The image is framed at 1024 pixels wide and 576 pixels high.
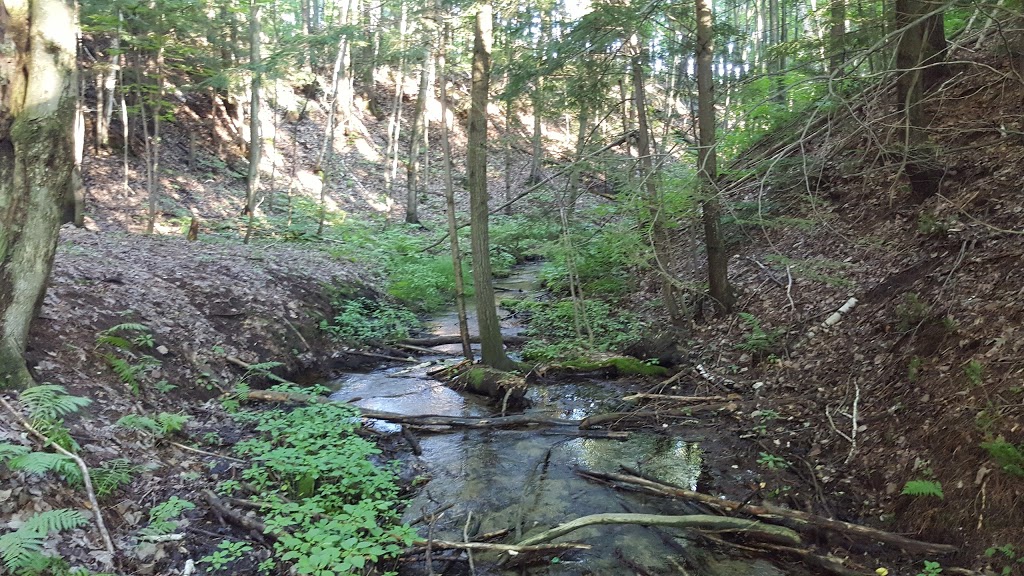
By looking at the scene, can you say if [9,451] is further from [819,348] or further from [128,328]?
[819,348]

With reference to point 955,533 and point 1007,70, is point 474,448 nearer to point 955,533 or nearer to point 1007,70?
point 955,533

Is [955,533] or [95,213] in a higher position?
[95,213]

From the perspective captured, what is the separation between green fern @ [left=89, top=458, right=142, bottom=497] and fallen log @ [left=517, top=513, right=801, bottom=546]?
3.52 meters

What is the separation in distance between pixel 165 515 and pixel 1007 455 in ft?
22.6

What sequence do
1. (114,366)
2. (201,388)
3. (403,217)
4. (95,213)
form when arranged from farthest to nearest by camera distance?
(403,217)
(95,213)
(201,388)
(114,366)

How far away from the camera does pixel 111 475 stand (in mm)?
5043

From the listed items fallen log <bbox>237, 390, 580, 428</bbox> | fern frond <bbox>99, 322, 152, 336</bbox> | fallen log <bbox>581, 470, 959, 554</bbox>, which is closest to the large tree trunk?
fern frond <bbox>99, 322, 152, 336</bbox>

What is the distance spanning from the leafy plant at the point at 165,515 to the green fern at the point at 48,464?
633 millimetres

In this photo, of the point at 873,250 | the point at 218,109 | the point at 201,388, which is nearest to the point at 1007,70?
the point at 873,250

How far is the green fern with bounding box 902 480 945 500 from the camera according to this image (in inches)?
201

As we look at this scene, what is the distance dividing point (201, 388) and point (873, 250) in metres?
10.1

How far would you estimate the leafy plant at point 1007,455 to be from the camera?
15.2 feet

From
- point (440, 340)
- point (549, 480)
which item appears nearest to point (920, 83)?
point (549, 480)

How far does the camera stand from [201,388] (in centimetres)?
Answer: 816
